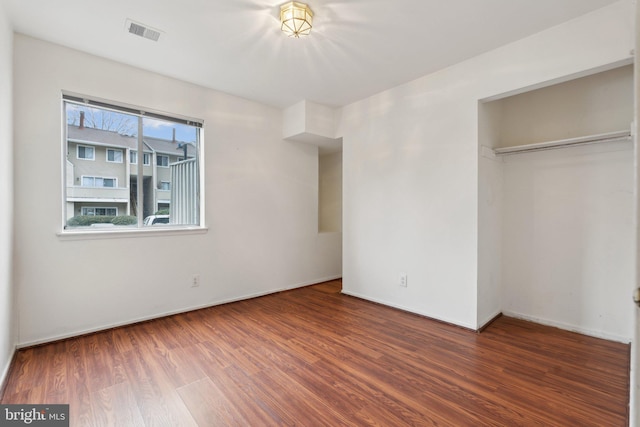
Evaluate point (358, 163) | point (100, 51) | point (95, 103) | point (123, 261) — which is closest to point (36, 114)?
point (95, 103)

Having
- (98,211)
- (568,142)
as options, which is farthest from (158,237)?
(568,142)

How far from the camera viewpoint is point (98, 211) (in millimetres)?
2832

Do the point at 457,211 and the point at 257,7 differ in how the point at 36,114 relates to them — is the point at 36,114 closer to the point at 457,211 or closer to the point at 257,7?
the point at 257,7

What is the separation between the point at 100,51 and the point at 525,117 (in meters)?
4.10

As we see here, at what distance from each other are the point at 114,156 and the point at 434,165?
3.19m

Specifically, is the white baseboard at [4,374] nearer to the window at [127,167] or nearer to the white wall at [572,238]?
the window at [127,167]

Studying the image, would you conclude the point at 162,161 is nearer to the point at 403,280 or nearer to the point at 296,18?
the point at 296,18

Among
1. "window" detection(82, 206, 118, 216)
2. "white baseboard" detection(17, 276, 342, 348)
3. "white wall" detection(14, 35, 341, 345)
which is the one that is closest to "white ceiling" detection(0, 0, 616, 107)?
"white wall" detection(14, 35, 341, 345)

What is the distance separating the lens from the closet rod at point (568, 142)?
2398 mm

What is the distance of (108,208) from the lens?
2.89 meters

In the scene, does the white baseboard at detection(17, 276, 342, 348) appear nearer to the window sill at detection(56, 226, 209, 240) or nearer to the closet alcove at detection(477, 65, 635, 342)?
the window sill at detection(56, 226, 209, 240)

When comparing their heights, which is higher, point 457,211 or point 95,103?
point 95,103

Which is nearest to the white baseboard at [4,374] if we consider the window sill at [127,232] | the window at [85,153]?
the window sill at [127,232]

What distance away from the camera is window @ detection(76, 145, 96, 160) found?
2744 millimetres
